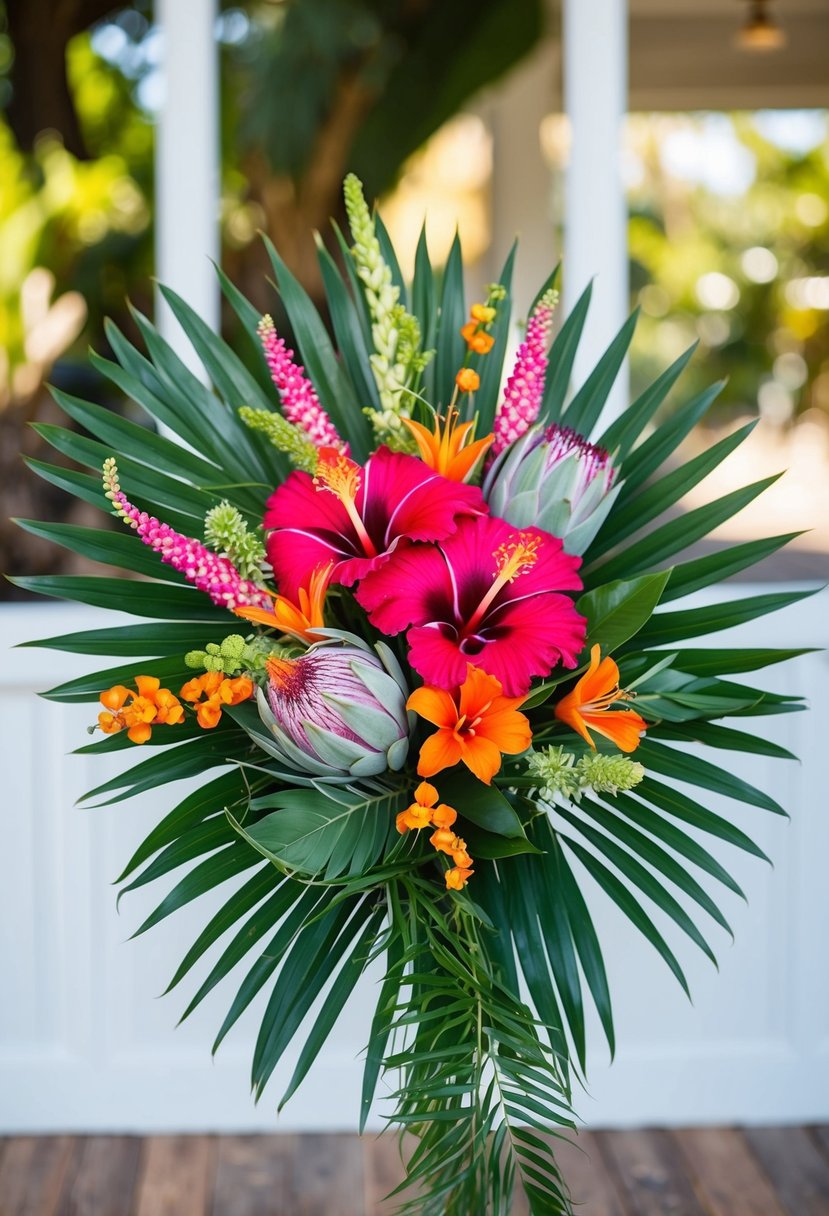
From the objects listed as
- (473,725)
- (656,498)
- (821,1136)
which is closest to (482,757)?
(473,725)

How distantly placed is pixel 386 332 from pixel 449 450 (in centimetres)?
11

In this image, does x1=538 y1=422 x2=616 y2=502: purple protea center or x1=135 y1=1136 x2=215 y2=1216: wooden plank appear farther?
x1=135 y1=1136 x2=215 y2=1216: wooden plank

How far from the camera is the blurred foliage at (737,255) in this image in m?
9.22

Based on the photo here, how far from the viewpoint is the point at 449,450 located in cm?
92

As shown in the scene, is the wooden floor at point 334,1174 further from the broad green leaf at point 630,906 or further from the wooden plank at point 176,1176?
the broad green leaf at point 630,906

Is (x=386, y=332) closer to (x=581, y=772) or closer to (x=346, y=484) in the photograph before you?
(x=346, y=484)

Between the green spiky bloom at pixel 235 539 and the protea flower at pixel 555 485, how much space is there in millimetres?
186

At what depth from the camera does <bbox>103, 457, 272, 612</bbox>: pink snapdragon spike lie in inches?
34.0

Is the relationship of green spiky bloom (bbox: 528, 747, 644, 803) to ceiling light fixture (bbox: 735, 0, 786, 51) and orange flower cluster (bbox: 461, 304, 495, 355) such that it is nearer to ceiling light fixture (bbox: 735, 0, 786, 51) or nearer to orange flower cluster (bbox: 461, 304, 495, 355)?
orange flower cluster (bbox: 461, 304, 495, 355)

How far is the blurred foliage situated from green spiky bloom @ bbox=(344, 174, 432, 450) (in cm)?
760

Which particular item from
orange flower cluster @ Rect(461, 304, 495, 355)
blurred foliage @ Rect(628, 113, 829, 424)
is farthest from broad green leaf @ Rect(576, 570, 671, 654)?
blurred foliage @ Rect(628, 113, 829, 424)

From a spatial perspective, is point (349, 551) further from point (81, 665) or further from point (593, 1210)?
point (593, 1210)

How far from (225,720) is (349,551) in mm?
181

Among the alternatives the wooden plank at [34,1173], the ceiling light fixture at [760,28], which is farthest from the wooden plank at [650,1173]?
the ceiling light fixture at [760,28]
